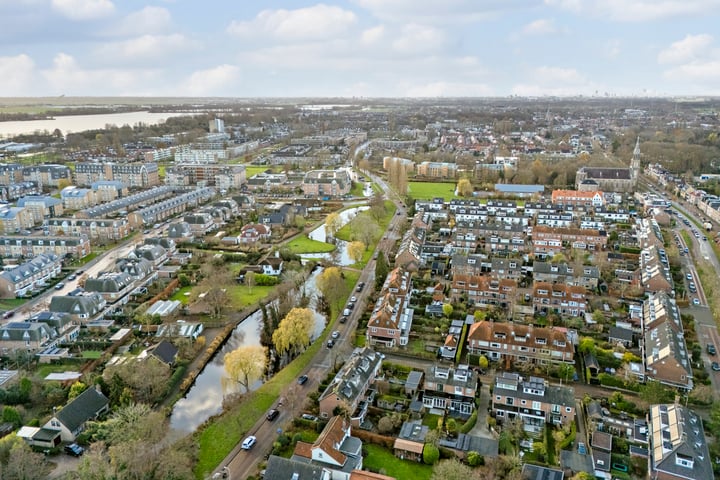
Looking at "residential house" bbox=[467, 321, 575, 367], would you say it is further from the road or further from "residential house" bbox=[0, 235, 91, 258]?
"residential house" bbox=[0, 235, 91, 258]

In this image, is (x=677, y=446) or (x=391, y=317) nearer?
(x=677, y=446)

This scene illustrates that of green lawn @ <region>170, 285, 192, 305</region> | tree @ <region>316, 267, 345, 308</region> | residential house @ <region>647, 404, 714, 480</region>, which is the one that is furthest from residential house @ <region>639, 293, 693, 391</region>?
green lawn @ <region>170, 285, 192, 305</region>

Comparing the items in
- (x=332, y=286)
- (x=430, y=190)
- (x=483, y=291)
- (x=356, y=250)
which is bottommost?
(x=483, y=291)

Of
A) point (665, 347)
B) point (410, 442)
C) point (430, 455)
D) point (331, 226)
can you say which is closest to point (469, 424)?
point (430, 455)

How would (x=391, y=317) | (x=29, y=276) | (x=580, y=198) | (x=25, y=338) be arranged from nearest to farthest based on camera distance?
(x=25, y=338)
(x=391, y=317)
(x=29, y=276)
(x=580, y=198)

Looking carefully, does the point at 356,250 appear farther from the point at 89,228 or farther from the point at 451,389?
the point at 89,228
